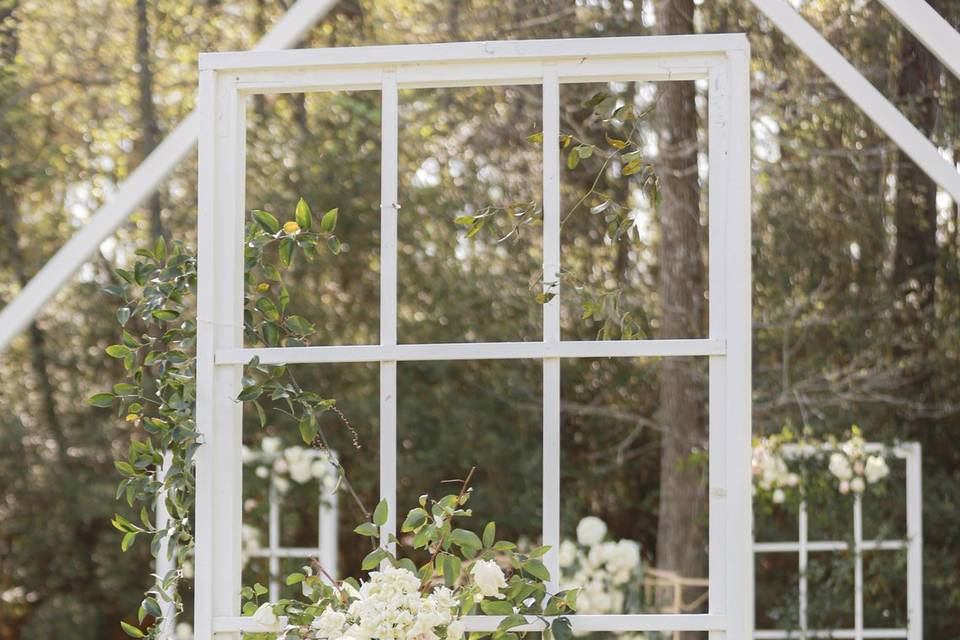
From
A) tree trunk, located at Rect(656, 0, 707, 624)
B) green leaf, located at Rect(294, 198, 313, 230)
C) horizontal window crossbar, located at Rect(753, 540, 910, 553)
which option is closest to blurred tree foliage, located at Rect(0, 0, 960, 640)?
tree trunk, located at Rect(656, 0, 707, 624)

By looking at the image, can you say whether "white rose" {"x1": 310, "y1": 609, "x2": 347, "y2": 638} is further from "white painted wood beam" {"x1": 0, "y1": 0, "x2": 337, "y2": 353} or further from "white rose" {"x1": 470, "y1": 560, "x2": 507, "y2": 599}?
"white painted wood beam" {"x1": 0, "y1": 0, "x2": 337, "y2": 353}

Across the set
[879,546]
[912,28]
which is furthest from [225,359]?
[879,546]

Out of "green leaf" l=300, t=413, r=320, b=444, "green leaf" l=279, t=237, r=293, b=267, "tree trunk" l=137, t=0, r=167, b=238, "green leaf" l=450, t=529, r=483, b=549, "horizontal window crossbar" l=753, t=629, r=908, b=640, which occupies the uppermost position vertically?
"tree trunk" l=137, t=0, r=167, b=238

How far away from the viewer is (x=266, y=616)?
5.89 ft

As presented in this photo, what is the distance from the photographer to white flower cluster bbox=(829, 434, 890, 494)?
4.39 m

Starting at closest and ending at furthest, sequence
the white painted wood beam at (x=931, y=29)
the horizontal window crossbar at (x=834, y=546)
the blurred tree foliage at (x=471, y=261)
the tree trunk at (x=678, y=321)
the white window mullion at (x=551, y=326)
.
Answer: the white window mullion at (x=551, y=326)
the white painted wood beam at (x=931, y=29)
the horizontal window crossbar at (x=834, y=546)
the tree trunk at (x=678, y=321)
the blurred tree foliage at (x=471, y=261)

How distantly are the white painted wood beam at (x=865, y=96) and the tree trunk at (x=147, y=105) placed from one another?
4391 mm

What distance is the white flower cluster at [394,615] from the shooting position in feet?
5.57

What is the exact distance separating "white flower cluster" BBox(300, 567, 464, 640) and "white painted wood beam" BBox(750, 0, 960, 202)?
1.31 metres

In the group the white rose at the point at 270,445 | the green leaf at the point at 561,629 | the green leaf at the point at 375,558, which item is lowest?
the green leaf at the point at 561,629

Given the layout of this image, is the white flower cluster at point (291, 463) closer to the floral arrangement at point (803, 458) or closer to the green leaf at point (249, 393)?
the floral arrangement at point (803, 458)

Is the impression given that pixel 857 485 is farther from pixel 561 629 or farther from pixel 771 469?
pixel 561 629

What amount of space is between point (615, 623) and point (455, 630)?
0.26 m

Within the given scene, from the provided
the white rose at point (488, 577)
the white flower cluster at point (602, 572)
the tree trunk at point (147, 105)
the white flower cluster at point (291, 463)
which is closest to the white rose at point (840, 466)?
the white flower cluster at point (602, 572)
